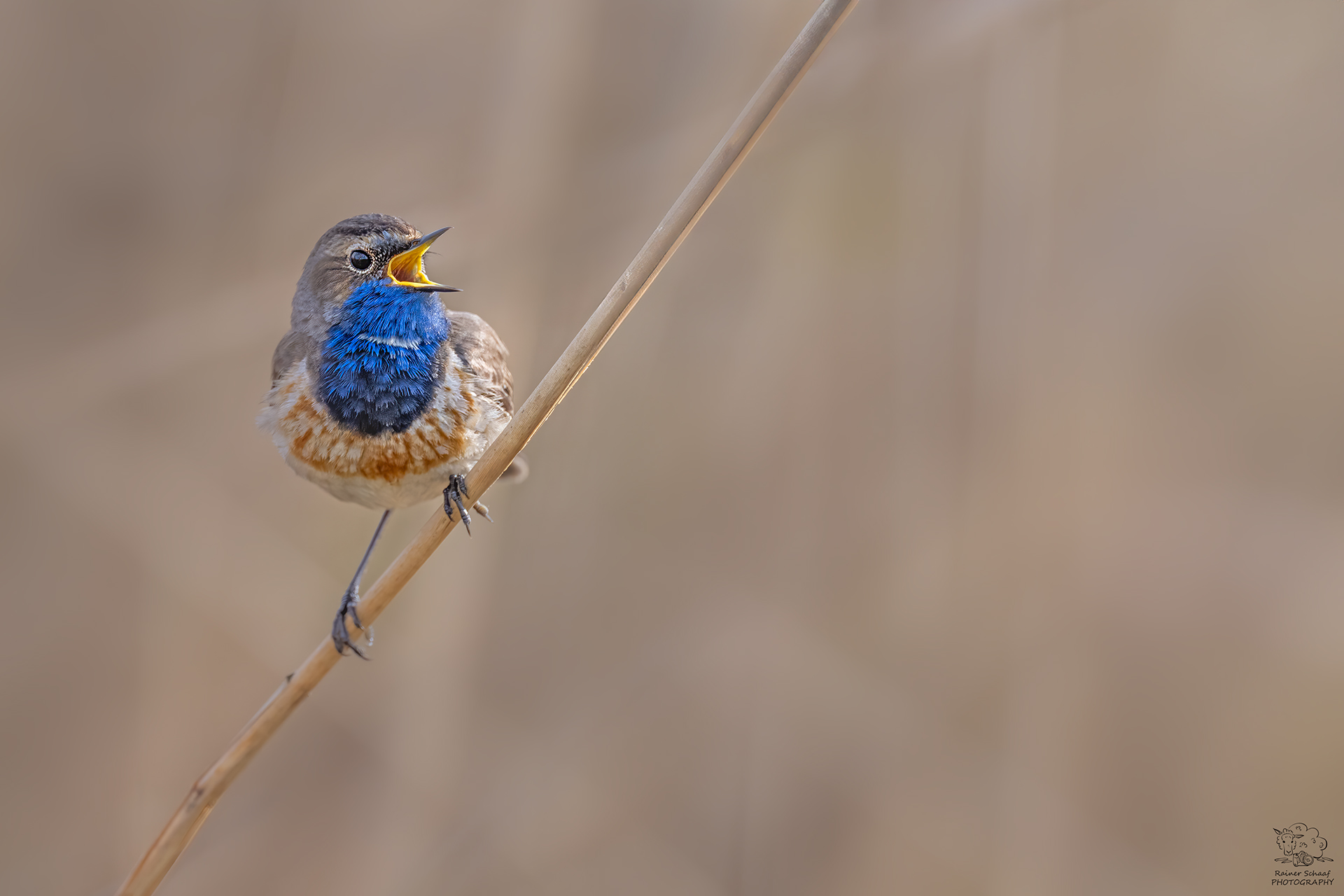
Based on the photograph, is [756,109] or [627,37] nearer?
[756,109]

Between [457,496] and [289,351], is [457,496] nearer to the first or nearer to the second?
[457,496]

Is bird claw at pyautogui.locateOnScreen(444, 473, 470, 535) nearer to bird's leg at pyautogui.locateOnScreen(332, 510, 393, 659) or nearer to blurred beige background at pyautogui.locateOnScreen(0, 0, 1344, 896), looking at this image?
bird's leg at pyautogui.locateOnScreen(332, 510, 393, 659)

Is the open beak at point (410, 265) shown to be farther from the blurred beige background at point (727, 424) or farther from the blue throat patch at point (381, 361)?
the blurred beige background at point (727, 424)

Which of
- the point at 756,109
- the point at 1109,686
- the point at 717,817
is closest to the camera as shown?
Result: the point at 756,109

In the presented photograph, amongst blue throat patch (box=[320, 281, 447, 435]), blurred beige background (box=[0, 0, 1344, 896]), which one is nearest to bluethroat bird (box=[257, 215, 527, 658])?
blue throat patch (box=[320, 281, 447, 435])

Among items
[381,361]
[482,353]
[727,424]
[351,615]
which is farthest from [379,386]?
[727,424]

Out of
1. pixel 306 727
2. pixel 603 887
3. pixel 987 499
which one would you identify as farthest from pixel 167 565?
pixel 987 499

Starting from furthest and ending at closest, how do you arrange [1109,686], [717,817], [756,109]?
1. [717,817]
2. [1109,686]
3. [756,109]

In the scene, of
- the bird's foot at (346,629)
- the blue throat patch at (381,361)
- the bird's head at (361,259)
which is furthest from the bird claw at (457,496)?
the bird's head at (361,259)

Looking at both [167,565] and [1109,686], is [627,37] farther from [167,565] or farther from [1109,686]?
[1109,686]
